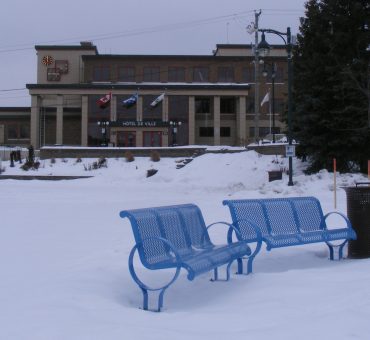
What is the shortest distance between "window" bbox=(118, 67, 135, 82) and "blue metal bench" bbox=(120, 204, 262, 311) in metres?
60.5

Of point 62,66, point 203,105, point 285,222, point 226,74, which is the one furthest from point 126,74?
point 285,222

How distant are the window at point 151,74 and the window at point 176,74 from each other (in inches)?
60.0

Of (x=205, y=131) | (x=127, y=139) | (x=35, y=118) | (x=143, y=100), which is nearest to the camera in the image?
(x=127, y=139)

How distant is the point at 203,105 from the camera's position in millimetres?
66500

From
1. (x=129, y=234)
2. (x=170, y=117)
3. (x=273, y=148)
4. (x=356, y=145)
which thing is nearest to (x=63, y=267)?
(x=129, y=234)

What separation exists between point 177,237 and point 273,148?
2831cm

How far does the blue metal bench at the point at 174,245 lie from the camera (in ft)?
21.9

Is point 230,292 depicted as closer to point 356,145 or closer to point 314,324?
point 314,324

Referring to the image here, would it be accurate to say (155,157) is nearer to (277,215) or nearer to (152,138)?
(152,138)

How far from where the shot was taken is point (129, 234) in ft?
38.1

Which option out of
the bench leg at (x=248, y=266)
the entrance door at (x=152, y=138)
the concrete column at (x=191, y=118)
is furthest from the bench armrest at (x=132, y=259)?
the concrete column at (x=191, y=118)

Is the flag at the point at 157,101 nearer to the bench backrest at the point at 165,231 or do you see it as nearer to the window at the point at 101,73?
the window at the point at 101,73

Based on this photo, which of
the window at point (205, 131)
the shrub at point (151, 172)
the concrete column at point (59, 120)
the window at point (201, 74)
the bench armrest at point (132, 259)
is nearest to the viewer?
the bench armrest at point (132, 259)

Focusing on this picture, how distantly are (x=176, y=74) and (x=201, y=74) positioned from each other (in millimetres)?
2935
